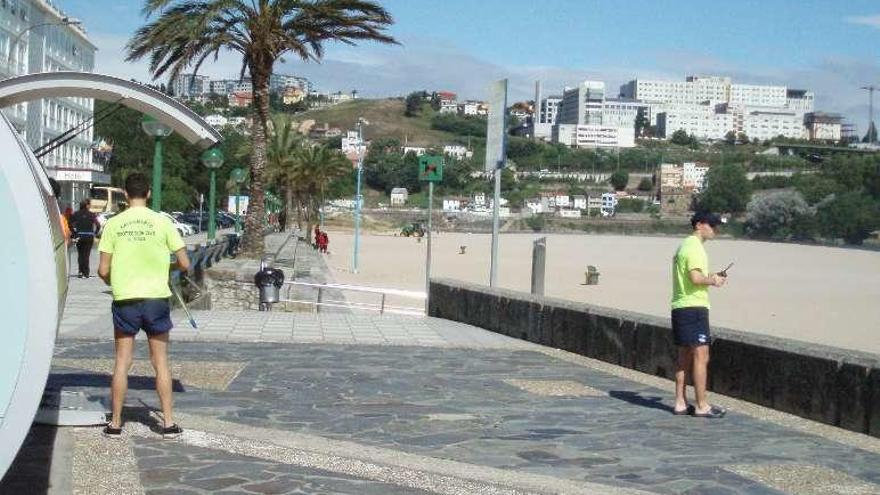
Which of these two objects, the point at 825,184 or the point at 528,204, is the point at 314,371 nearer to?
the point at 825,184

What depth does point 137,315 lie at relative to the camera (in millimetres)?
7449

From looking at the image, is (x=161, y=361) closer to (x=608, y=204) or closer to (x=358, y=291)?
(x=358, y=291)

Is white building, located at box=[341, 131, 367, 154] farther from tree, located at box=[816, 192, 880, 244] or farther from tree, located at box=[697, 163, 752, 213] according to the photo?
tree, located at box=[816, 192, 880, 244]

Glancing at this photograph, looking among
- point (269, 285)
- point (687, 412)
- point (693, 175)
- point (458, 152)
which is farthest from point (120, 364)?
point (458, 152)

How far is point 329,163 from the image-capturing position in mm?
84125

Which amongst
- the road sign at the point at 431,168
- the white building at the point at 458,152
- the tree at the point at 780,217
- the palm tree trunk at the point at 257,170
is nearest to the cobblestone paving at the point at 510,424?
the road sign at the point at 431,168

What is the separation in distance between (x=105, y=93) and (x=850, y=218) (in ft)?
317

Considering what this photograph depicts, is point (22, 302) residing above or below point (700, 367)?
above

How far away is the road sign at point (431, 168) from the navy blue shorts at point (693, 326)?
32.3ft

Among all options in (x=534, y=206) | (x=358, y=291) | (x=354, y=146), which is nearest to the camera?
(x=358, y=291)

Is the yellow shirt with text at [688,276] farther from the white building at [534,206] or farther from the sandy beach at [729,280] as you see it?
the white building at [534,206]

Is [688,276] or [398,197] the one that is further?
[398,197]

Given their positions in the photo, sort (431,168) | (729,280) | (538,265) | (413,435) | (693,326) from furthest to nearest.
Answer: (729,280) → (431,168) → (538,265) → (693,326) → (413,435)

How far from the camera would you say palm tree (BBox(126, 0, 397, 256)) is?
2678 centimetres
